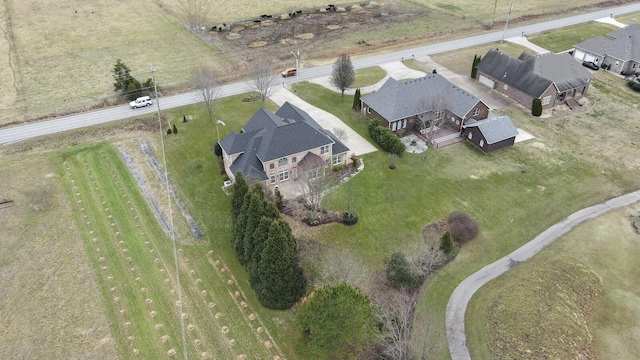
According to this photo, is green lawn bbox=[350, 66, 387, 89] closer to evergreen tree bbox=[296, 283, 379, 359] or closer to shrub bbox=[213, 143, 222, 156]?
shrub bbox=[213, 143, 222, 156]

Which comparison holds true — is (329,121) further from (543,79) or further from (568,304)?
(568,304)

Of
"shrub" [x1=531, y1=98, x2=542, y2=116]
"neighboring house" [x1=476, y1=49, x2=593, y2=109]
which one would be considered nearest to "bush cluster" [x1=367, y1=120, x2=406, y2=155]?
"shrub" [x1=531, y1=98, x2=542, y2=116]

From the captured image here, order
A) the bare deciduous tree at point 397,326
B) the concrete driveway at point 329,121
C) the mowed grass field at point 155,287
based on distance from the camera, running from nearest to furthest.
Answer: the bare deciduous tree at point 397,326 → the mowed grass field at point 155,287 → the concrete driveway at point 329,121

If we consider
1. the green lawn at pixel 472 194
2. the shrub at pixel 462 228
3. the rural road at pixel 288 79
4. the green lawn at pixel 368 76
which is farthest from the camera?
the green lawn at pixel 368 76

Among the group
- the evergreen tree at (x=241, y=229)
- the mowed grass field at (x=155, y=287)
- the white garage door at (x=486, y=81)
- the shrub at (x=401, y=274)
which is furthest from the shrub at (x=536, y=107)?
the mowed grass field at (x=155, y=287)

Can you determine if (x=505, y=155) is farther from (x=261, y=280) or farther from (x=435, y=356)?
(x=261, y=280)

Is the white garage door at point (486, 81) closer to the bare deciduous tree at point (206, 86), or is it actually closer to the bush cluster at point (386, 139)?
the bush cluster at point (386, 139)

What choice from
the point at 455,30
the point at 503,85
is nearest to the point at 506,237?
the point at 503,85
